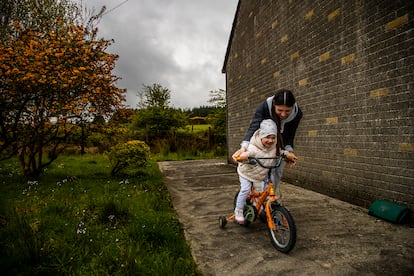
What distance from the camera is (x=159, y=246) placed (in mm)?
2777

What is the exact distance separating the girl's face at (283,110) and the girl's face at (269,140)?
266mm

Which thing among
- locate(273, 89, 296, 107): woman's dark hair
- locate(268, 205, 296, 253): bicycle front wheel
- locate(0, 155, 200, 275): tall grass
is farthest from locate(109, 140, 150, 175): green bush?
locate(273, 89, 296, 107): woman's dark hair

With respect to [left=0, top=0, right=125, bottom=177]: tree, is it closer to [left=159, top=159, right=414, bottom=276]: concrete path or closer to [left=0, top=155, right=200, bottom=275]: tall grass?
[left=0, top=155, right=200, bottom=275]: tall grass

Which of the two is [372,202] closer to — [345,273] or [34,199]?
[345,273]

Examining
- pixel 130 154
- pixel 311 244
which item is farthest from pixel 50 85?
pixel 311 244

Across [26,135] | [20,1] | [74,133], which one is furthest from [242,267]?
[20,1]

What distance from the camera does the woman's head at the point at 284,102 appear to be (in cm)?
277

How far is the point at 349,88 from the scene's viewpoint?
181 inches

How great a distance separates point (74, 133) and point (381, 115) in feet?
23.3

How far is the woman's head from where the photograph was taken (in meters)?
2.77

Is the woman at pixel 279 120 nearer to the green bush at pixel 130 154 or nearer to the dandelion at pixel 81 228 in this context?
the dandelion at pixel 81 228

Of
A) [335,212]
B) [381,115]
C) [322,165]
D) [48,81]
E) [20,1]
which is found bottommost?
[335,212]

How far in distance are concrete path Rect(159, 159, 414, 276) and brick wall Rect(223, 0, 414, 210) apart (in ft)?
2.26

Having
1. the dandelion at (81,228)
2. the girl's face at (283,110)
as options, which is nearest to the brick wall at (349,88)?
the girl's face at (283,110)
